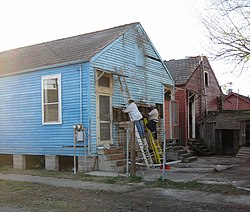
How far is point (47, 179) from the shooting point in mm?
12242

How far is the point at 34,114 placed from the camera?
15398 mm

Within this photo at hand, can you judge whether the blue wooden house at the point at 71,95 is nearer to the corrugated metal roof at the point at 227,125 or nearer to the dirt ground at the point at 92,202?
the dirt ground at the point at 92,202

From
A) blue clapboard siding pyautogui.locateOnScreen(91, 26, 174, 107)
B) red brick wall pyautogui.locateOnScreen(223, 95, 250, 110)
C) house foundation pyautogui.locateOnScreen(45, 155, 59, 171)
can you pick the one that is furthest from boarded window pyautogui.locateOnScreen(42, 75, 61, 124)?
red brick wall pyautogui.locateOnScreen(223, 95, 250, 110)

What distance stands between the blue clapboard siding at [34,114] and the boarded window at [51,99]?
0.21 metres

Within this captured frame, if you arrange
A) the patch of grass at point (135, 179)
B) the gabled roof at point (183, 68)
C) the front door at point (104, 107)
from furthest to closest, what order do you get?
the gabled roof at point (183, 68) → the front door at point (104, 107) → the patch of grass at point (135, 179)

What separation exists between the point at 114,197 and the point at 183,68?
1898 cm

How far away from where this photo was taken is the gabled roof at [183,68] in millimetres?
24984

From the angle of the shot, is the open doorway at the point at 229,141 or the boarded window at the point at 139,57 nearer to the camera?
the boarded window at the point at 139,57

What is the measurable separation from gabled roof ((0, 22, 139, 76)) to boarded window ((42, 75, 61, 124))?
662 mm

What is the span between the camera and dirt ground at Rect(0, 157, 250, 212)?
25.6ft

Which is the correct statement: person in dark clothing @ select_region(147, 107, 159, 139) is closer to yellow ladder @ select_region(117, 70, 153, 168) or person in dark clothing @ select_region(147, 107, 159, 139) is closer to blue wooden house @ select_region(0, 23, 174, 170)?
yellow ladder @ select_region(117, 70, 153, 168)

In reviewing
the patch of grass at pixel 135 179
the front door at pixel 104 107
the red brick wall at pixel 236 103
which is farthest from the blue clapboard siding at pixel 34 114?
the red brick wall at pixel 236 103

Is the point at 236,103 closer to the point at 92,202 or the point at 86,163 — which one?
the point at 86,163

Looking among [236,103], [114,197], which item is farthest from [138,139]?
[236,103]
